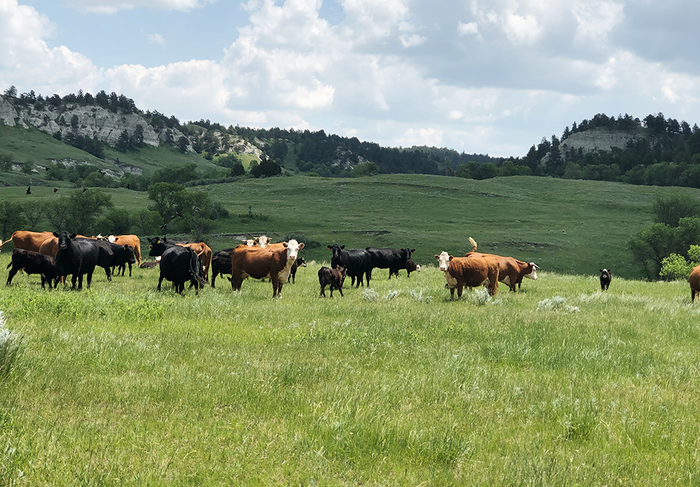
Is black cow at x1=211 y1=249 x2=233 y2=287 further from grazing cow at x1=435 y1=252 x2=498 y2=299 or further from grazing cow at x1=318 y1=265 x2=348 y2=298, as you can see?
grazing cow at x1=435 y1=252 x2=498 y2=299

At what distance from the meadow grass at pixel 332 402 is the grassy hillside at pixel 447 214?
184 feet

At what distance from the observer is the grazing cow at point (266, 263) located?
59.7 feet

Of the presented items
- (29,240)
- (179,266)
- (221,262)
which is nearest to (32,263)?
(179,266)

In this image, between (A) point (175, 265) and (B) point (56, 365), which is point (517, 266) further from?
(B) point (56, 365)

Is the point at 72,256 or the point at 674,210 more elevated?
the point at 674,210

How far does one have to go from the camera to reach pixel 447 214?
101 m

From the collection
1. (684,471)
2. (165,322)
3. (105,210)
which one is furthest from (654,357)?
(105,210)

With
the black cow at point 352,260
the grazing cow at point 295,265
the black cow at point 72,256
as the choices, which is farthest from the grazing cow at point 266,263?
the black cow at point 72,256

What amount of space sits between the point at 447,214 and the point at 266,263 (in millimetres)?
85581

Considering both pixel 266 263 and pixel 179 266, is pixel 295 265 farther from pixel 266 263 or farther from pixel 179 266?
pixel 179 266

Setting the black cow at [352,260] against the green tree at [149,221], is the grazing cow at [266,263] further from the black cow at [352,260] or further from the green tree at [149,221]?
the green tree at [149,221]

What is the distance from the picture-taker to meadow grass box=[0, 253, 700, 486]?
4.62m

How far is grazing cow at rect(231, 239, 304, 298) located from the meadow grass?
20.8ft

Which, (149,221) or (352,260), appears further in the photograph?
(149,221)
